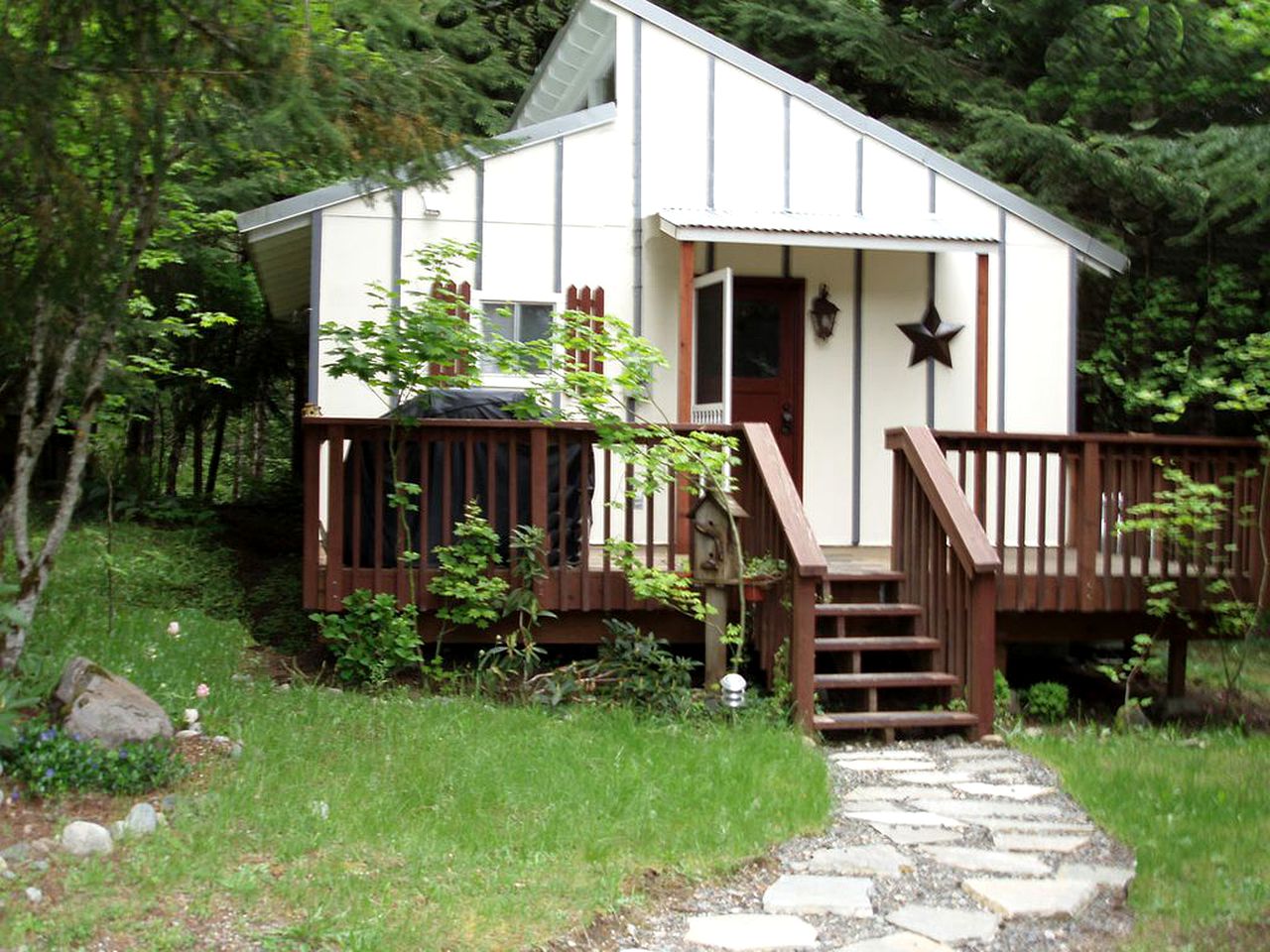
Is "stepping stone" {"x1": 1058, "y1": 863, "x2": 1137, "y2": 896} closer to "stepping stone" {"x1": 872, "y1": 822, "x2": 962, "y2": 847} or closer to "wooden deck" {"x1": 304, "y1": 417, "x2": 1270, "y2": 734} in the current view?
→ "stepping stone" {"x1": 872, "y1": 822, "x2": 962, "y2": 847}

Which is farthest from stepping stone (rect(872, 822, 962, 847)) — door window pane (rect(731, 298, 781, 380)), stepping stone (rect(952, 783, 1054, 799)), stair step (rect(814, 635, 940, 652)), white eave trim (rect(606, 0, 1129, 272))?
white eave trim (rect(606, 0, 1129, 272))

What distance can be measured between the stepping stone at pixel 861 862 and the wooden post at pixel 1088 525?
11.0ft

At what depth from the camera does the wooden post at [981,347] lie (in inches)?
371

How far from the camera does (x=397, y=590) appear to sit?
694 centimetres

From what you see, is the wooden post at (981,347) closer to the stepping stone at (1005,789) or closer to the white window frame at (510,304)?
the white window frame at (510,304)

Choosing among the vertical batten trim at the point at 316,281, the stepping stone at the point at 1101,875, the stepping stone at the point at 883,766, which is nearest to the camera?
the stepping stone at the point at 1101,875

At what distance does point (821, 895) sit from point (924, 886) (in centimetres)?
41

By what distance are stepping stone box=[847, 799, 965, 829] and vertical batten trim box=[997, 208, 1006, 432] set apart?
536 cm

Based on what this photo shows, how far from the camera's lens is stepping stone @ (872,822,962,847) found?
4809 millimetres

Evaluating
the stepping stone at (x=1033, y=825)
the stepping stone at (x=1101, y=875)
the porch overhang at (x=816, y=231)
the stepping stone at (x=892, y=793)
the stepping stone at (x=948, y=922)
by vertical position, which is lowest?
the stepping stone at (x=948, y=922)

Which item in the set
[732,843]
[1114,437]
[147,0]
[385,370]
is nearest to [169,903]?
[732,843]

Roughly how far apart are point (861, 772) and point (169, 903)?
10.5ft

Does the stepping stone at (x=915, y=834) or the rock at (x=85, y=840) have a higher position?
the rock at (x=85, y=840)

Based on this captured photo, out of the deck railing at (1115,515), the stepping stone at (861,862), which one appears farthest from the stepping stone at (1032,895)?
the deck railing at (1115,515)
